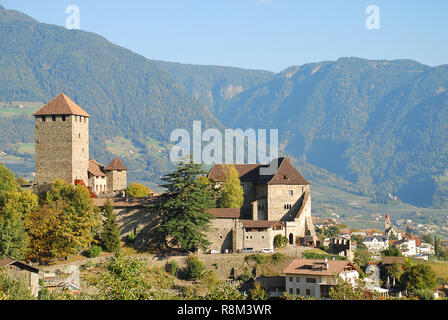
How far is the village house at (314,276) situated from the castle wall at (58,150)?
27091 mm

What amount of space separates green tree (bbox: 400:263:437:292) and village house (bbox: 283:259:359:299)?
6.48 meters

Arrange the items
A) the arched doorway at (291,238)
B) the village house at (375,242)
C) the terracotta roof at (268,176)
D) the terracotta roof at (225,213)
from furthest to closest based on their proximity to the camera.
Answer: the village house at (375,242) → the terracotta roof at (268,176) → the arched doorway at (291,238) → the terracotta roof at (225,213)

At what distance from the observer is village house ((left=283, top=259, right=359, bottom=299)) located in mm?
56219

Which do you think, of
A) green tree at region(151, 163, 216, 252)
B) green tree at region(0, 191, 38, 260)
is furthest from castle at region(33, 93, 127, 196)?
green tree at region(151, 163, 216, 252)

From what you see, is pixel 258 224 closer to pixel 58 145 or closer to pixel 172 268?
pixel 172 268

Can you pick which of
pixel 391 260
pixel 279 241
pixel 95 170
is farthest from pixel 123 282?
pixel 95 170

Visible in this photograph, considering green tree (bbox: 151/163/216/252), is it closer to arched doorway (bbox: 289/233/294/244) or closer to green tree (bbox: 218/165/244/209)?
green tree (bbox: 218/165/244/209)

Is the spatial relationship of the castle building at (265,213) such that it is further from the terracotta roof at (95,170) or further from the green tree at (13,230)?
the green tree at (13,230)

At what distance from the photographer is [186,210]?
6431 centimetres

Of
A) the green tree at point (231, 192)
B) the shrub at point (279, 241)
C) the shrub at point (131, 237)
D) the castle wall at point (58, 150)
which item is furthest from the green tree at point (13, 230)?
the shrub at point (279, 241)

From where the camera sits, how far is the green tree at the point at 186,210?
6356 cm

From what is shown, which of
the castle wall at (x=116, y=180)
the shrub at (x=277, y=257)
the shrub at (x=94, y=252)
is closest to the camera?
→ the shrub at (x=94, y=252)
